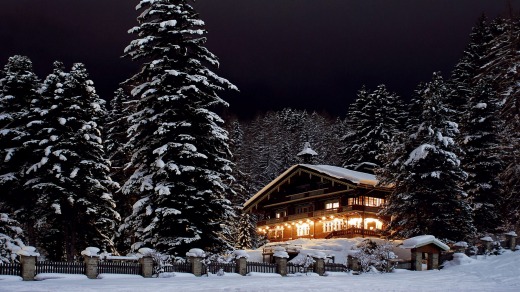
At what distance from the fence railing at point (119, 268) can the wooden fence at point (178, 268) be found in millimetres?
1304

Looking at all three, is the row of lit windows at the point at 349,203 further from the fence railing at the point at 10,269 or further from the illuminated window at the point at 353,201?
the fence railing at the point at 10,269

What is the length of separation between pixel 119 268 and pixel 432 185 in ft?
77.2

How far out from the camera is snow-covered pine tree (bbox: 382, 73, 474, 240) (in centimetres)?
3956

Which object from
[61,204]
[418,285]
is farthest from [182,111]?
[418,285]

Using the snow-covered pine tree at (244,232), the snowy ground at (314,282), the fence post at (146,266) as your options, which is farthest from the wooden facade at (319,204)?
the fence post at (146,266)

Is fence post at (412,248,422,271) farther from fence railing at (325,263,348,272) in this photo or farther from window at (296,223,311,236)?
window at (296,223,311,236)

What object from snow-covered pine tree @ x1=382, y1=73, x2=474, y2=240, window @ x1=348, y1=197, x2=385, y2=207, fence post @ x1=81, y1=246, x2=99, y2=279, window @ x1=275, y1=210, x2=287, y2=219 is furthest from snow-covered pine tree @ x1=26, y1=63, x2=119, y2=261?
window @ x1=275, y1=210, x2=287, y2=219

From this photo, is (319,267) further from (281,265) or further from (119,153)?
(119,153)

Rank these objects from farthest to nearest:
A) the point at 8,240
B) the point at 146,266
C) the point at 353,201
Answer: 1. the point at 353,201
2. the point at 8,240
3. the point at 146,266

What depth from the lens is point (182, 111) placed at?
103 feet

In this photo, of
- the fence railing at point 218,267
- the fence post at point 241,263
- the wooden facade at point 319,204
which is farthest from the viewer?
the wooden facade at point 319,204

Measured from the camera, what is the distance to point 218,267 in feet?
94.1

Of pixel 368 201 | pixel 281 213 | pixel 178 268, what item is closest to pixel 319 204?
pixel 368 201

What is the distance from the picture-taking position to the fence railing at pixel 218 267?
92.2ft
